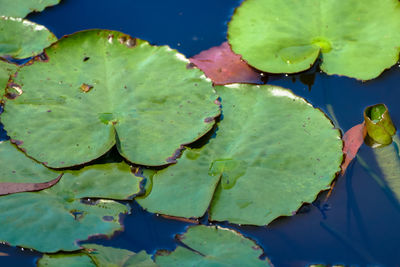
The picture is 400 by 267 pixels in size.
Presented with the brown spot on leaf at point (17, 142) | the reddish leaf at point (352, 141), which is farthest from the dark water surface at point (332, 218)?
the brown spot on leaf at point (17, 142)

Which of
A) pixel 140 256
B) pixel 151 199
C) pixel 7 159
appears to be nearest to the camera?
pixel 140 256

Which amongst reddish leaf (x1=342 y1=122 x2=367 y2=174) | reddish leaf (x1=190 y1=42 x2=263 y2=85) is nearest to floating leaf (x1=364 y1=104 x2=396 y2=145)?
reddish leaf (x1=342 y1=122 x2=367 y2=174)

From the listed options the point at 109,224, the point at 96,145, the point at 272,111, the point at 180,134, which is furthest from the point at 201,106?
the point at 109,224

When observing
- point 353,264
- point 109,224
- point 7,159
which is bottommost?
point 353,264

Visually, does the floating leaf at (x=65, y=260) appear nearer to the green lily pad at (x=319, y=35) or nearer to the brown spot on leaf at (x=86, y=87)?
the brown spot on leaf at (x=86, y=87)

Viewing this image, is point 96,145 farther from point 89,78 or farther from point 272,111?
point 272,111

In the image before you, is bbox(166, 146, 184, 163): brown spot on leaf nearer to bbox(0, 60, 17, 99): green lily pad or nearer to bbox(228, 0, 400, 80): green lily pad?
bbox(228, 0, 400, 80): green lily pad
